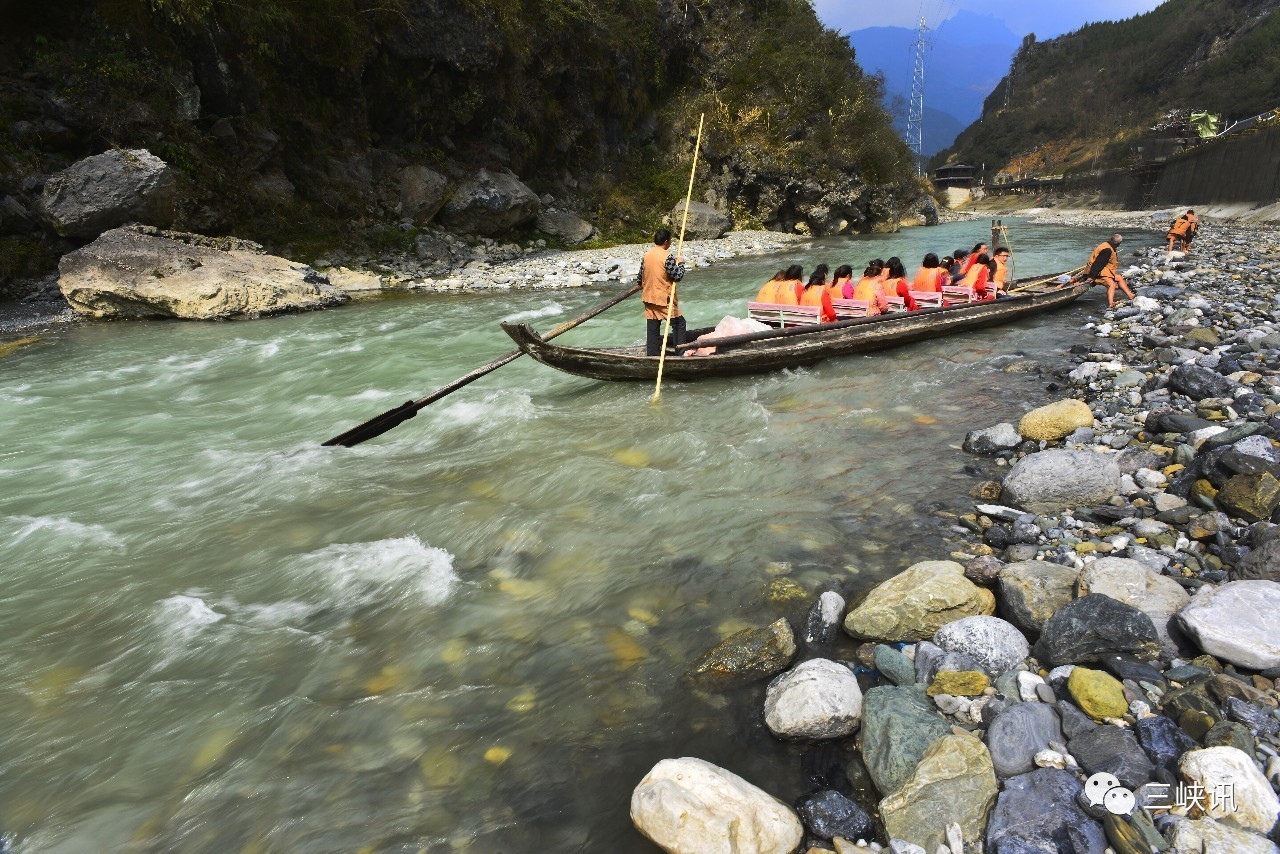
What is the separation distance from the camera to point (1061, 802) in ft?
7.66

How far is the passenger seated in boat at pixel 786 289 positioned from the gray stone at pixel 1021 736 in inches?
304

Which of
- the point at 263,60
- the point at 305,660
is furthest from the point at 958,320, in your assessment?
the point at 263,60

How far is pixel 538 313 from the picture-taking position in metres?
14.8

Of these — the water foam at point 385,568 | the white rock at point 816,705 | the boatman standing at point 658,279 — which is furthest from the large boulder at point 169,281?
the white rock at point 816,705

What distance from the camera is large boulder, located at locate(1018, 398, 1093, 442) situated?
5691mm

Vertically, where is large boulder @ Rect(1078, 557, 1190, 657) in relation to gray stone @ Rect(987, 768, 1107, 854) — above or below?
above

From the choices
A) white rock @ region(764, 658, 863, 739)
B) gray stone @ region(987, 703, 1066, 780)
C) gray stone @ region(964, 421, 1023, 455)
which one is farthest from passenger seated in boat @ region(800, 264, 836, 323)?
gray stone @ region(987, 703, 1066, 780)

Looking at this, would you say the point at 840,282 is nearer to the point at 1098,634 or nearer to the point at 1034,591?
the point at 1034,591

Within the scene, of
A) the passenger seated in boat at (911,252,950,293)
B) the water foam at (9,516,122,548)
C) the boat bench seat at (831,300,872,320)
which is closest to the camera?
the water foam at (9,516,122,548)

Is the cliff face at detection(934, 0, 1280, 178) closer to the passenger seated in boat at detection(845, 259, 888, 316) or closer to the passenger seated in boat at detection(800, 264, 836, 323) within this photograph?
the passenger seated in boat at detection(845, 259, 888, 316)

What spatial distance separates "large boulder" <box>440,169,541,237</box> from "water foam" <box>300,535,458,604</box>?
1886 cm

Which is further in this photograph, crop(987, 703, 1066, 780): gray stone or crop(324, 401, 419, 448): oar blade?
crop(324, 401, 419, 448): oar blade

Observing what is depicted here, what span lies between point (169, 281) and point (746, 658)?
14841mm

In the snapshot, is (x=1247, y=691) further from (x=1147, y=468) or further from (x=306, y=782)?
(x=306, y=782)
